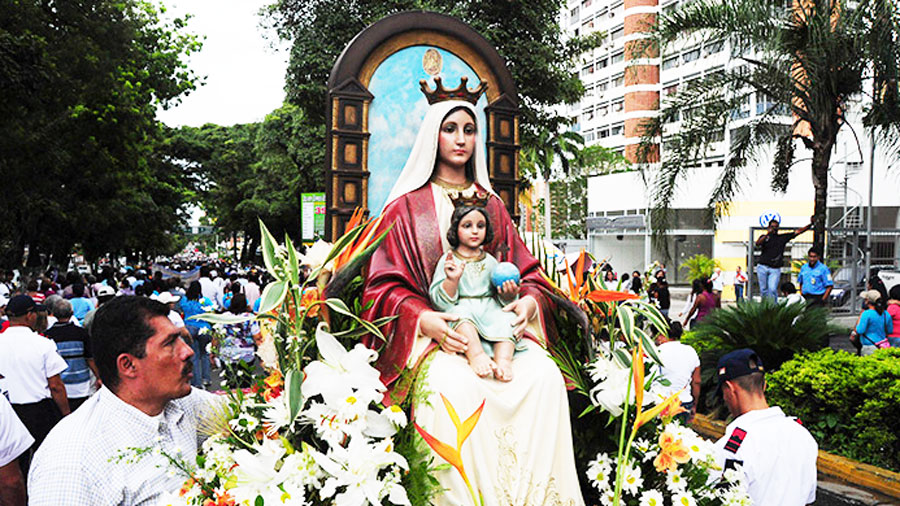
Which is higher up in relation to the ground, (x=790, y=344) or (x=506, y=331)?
(x=506, y=331)

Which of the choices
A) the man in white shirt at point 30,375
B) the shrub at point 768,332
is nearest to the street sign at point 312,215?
the man in white shirt at point 30,375

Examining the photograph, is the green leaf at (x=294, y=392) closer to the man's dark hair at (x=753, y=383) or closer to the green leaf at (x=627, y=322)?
the green leaf at (x=627, y=322)

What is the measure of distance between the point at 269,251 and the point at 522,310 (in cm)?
144

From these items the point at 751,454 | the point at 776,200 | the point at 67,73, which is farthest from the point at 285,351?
the point at 776,200

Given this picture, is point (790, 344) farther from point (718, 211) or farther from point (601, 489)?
point (601, 489)

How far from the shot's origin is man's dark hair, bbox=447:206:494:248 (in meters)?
4.27

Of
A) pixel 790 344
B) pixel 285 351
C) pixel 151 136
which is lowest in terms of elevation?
pixel 790 344

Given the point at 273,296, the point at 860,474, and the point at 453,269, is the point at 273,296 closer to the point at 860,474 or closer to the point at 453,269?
the point at 453,269

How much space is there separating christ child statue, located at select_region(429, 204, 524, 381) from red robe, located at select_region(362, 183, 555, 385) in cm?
18

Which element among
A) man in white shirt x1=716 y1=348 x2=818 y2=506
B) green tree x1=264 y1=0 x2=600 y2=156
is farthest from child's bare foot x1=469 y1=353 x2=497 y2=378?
green tree x1=264 y1=0 x2=600 y2=156

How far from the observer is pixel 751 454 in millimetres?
3723

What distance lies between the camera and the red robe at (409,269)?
3.97 metres

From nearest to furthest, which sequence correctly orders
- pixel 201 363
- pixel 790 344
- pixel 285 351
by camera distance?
pixel 285 351 < pixel 790 344 < pixel 201 363

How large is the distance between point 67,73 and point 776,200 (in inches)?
1019
